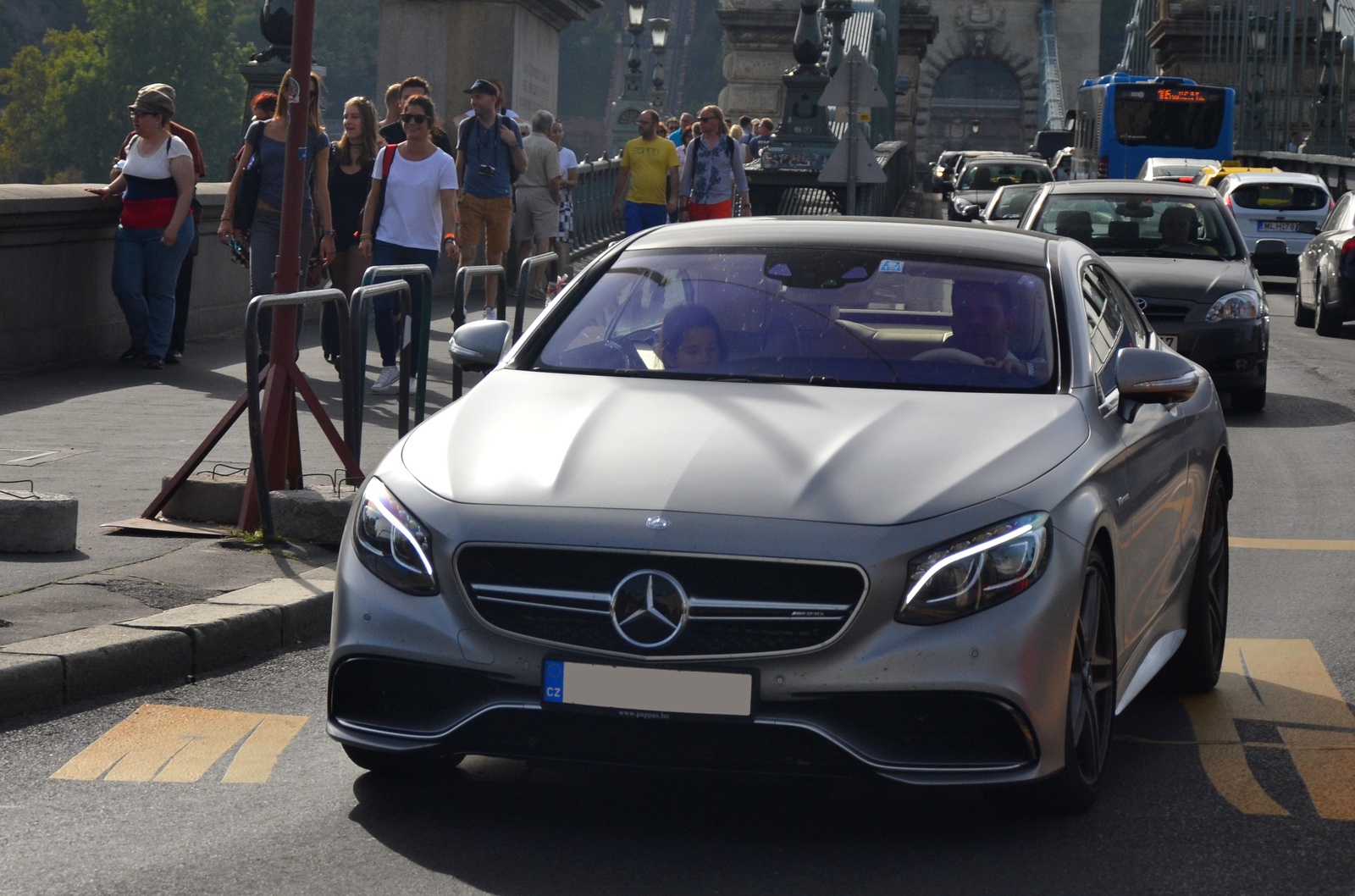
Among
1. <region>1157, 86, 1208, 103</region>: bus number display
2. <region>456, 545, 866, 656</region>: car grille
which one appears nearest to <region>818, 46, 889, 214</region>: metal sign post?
<region>456, 545, 866, 656</region>: car grille

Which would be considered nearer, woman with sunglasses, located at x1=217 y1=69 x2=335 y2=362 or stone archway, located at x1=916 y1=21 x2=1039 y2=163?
woman with sunglasses, located at x1=217 y1=69 x2=335 y2=362

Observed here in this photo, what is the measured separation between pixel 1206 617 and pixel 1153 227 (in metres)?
9.14

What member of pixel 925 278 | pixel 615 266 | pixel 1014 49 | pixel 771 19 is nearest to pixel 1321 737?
pixel 925 278

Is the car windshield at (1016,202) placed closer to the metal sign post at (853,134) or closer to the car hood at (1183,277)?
the metal sign post at (853,134)

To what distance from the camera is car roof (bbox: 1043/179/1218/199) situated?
14797 mm

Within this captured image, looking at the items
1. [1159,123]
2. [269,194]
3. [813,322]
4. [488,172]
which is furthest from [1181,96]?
[813,322]

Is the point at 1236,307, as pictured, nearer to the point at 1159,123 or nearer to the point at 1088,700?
the point at 1088,700

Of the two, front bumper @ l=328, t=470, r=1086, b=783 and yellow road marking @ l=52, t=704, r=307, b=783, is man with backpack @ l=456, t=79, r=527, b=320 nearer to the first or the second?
yellow road marking @ l=52, t=704, r=307, b=783

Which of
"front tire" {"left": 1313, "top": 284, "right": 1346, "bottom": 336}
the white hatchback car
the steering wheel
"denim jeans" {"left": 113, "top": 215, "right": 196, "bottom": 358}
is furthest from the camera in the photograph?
the white hatchback car

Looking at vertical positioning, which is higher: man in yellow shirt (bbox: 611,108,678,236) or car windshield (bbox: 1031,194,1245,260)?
man in yellow shirt (bbox: 611,108,678,236)

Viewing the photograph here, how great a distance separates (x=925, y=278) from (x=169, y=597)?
2.64 metres

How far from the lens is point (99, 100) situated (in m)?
116

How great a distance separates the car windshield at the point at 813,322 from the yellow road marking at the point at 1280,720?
1.09m

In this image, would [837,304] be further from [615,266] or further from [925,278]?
[615,266]
